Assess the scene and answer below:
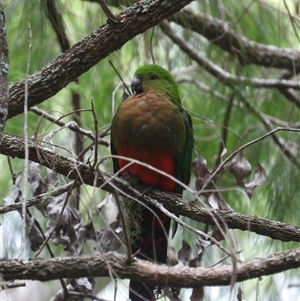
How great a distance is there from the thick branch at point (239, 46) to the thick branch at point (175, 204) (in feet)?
5.12

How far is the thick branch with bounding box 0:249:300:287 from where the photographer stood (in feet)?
6.46

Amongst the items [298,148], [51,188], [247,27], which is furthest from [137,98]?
[247,27]

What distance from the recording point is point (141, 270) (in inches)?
83.7

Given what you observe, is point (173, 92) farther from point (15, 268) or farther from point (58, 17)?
point (15, 268)

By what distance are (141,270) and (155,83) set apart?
5.69ft

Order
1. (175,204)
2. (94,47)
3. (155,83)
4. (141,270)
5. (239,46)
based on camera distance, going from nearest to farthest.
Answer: (141,270) < (94,47) < (175,204) < (155,83) < (239,46)

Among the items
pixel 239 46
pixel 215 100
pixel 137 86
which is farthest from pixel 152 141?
pixel 239 46

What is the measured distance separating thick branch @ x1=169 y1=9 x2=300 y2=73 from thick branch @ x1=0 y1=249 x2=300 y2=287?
2275 millimetres

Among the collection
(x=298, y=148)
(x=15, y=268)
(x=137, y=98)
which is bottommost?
(x=15, y=268)

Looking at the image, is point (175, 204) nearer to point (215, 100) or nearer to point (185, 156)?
point (185, 156)

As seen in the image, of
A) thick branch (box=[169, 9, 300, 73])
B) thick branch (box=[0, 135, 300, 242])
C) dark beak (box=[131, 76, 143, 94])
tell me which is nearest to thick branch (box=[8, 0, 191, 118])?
thick branch (box=[0, 135, 300, 242])

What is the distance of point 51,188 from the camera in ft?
10.3

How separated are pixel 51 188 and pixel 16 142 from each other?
404 mm

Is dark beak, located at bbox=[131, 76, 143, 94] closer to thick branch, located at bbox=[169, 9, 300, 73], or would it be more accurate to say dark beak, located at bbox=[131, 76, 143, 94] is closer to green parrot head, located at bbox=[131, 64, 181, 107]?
green parrot head, located at bbox=[131, 64, 181, 107]
